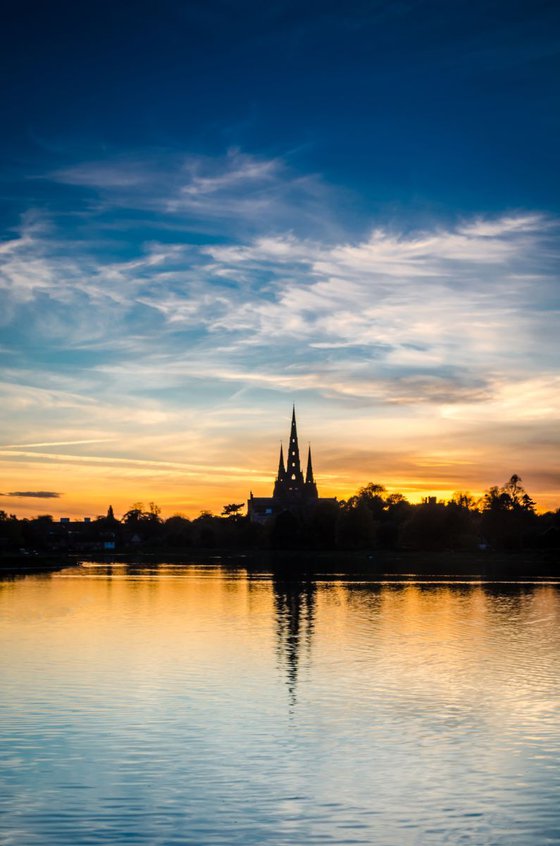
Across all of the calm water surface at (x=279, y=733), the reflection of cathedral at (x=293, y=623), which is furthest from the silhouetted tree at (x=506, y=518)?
the calm water surface at (x=279, y=733)

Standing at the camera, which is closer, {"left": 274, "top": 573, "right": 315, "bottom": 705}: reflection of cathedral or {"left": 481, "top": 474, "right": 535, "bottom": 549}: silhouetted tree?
{"left": 274, "top": 573, "right": 315, "bottom": 705}: reflection of cathedral

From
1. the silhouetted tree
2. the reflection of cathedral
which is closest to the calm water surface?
the reflection of cathedral

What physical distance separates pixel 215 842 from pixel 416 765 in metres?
6.99

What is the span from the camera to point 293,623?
55.1 meters

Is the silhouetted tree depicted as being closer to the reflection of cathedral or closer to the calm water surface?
the reflection of cathedral

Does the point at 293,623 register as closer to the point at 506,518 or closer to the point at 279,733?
the point at 279,733

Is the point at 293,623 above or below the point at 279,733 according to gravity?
below

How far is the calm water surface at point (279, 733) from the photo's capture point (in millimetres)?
17594

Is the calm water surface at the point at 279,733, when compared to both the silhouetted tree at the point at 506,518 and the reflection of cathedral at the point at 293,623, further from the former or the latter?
the silhouetted tree at the point at 506,518

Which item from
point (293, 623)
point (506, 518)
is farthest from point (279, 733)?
point (506, 518)

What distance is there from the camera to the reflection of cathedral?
37562 mm

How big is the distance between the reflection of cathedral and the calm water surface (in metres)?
0.33

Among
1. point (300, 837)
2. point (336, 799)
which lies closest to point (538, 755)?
point (336, 799)

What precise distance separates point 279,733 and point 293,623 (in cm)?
3010
